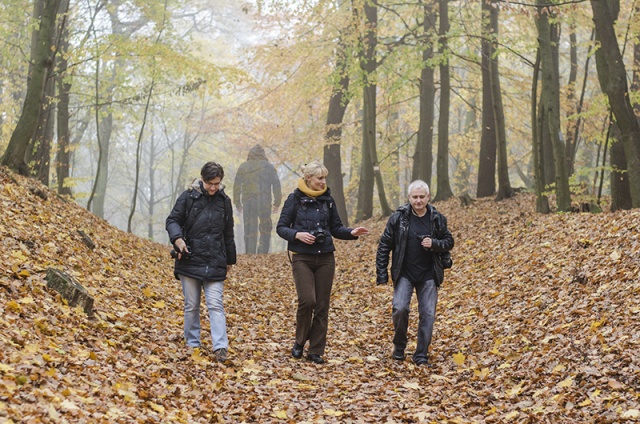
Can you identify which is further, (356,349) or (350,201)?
(350,201)

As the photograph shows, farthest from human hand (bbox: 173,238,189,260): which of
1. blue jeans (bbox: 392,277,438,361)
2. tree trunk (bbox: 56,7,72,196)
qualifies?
tree trunk (bbox: 56,7,72,196)

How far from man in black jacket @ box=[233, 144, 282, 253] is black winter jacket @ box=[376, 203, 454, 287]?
20.0 meters

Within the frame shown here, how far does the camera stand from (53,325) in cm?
638

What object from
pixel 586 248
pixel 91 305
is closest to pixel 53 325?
pixel 91 305

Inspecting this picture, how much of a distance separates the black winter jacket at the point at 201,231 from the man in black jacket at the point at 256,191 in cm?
2038

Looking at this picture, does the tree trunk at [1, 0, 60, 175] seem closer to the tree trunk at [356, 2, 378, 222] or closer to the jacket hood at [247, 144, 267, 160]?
the tree trunk at [356, 2, 378, 222]

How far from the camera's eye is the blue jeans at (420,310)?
25.5 ft

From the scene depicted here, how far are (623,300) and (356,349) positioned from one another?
3.26m

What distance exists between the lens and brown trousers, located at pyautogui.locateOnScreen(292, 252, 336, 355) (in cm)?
771

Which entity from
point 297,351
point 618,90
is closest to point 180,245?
point 297,351

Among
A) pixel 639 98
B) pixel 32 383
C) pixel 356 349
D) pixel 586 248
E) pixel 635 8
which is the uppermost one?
pixel 635 8

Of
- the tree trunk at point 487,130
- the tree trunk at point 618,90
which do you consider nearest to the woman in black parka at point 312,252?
the tree trunk at point 618,90

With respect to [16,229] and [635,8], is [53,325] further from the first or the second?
[635,8]

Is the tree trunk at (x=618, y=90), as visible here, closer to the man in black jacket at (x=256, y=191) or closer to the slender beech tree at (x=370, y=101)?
the slender beech tree at (x=370, y=101)
